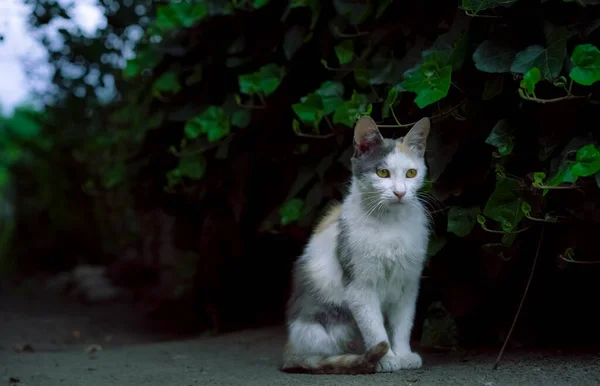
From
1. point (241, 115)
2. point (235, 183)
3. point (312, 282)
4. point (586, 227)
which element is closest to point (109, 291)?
point (235, 183)

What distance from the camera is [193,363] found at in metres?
3.74

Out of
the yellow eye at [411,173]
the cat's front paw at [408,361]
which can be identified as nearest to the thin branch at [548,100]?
the yellow eye at [411,173]

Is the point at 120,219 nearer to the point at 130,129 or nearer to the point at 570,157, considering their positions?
the point at 130,129

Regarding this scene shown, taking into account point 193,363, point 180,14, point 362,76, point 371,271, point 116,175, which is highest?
point 180,14

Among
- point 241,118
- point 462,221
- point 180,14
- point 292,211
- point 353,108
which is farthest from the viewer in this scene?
point 180,14

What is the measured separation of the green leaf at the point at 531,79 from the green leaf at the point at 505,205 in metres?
0.44

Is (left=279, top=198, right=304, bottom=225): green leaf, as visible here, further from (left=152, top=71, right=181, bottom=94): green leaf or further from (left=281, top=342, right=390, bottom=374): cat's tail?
(left=152, top=71, right=181, bottom=94): green leaf

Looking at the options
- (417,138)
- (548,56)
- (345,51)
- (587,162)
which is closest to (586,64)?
(548,56)

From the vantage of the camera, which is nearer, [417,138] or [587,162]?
[587,162]

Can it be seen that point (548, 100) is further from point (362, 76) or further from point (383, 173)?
point (362, 76)

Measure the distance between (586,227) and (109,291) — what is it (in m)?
6.02

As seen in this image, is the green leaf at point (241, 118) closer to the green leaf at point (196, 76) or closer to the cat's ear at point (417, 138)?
the green leaf at point (196, 76)

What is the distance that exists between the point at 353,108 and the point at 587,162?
1.20 metres

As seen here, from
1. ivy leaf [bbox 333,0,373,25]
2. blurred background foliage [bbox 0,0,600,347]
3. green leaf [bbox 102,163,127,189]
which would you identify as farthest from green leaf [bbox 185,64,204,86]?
ivy leaf [bbox 333,0,373,25]
